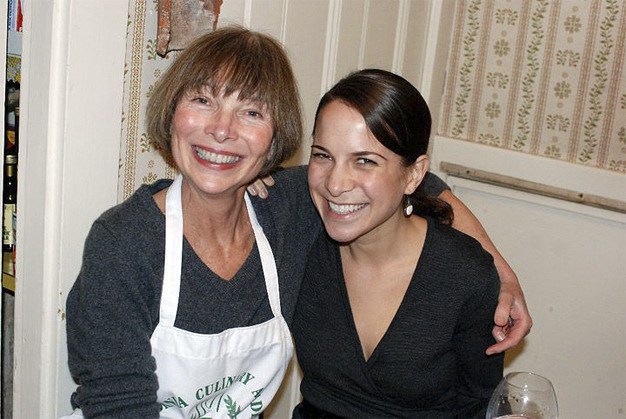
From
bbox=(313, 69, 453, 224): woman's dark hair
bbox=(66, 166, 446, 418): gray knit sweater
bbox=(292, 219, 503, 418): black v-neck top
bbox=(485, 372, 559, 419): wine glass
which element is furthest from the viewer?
bbox=(292, 219, 503, 418): black v-neck top

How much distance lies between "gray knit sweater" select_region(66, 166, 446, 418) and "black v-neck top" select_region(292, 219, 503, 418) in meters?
0.17

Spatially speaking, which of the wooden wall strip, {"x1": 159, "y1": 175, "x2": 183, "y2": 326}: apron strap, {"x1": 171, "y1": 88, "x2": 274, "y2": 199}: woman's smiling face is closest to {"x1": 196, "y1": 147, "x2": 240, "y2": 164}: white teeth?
{"x1": 171, "y1": 88, "x2": 274, "y2": 199}: woman's smiling face

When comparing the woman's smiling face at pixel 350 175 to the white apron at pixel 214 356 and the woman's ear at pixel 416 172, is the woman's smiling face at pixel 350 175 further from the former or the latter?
the white apron at pixel 214 356

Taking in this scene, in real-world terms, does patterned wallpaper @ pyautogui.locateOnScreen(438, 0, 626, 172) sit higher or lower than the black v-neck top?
higher

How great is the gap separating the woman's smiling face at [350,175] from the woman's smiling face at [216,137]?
5.0 inches

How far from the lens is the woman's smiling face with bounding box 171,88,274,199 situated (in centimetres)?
141

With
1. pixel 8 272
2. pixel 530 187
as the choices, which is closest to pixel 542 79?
pixel 530 187

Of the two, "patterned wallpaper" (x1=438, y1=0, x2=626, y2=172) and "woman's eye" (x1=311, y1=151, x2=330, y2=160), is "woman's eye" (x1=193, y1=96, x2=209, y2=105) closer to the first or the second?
"woman's eye" (x1=311, y1=151, x2=330, y2=160)

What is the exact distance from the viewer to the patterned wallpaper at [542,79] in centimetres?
245

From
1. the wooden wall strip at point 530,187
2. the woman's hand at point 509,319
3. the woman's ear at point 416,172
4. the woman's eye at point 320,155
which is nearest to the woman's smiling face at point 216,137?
the woman's eye at point 320,155

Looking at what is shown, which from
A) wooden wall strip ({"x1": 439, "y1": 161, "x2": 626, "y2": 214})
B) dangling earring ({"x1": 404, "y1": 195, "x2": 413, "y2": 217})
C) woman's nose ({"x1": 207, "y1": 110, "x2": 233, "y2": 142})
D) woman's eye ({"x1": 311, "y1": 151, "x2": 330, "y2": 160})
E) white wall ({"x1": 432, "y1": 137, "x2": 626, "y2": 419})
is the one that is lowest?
A: white wall ({"x1": 432, "y1": 137, "x2": 626, "y2": 419})

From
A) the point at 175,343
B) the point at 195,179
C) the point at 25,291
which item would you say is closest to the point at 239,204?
the point at 195,179

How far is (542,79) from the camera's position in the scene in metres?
2.54

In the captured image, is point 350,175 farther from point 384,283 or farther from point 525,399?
point 525,399
